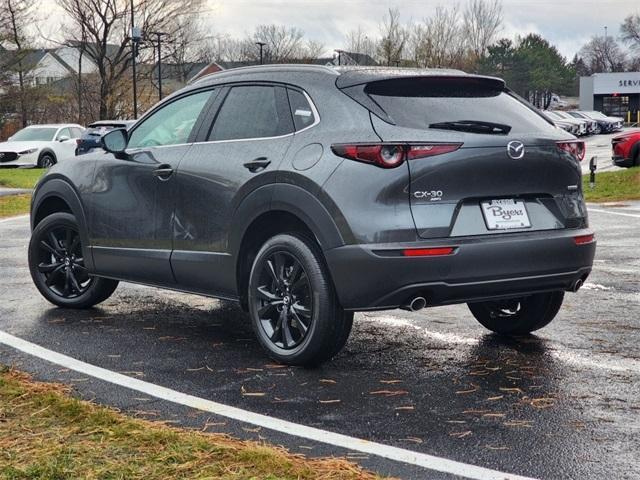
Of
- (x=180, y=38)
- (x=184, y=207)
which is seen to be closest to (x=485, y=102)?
(x=184, y=207)

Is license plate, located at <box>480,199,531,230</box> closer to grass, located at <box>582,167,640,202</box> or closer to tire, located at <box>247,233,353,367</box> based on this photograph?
tire, located at <box>247,233,353,367</box>

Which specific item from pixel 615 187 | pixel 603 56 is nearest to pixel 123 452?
pixel 615 187

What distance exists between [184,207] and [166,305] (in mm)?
1784

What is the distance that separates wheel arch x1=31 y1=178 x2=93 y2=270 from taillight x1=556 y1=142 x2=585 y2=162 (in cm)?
348

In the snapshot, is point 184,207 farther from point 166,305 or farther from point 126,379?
point 166,305

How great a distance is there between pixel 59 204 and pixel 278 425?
380cm

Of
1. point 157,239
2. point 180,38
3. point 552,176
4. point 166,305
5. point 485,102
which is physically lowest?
point 166,305

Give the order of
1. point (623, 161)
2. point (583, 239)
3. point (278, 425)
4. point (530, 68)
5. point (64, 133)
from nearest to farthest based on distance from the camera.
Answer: point (278, 425) → point (583, 239) → point (623, 161) → point (64, 133) → point (530, 68)

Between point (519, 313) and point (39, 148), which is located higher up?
point (39, 148)

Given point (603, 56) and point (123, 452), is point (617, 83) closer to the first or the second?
point (603, 56)

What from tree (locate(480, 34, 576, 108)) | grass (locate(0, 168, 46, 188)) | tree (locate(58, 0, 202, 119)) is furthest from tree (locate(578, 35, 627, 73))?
grass (locate(0, 168, 46, 188))

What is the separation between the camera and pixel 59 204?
7453 mm

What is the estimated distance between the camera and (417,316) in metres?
7.04

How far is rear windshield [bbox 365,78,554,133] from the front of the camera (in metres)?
5.15
